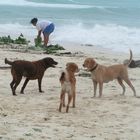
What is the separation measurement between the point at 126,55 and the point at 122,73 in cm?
753

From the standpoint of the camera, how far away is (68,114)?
362 inches

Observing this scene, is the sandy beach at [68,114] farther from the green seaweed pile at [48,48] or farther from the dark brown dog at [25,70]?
the green seaweed pile at [48,48]

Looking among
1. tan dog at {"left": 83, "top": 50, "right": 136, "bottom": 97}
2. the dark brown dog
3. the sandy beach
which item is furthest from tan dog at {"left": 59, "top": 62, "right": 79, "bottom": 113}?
the dark brown dog

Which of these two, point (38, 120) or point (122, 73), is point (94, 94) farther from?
point (38, 120)

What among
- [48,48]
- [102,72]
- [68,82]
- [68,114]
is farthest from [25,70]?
[48,48]

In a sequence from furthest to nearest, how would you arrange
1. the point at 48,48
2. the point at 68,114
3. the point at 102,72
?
1. the point at 48,48
2. the point at 102,72
3. the point at 68,114

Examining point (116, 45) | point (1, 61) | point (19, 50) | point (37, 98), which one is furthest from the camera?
point (116, 45)

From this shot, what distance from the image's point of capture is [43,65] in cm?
1148

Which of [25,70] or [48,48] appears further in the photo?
[48,48]

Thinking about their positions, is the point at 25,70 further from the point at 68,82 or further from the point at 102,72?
the point at 68,82

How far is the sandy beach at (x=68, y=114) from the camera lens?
7.74 metres

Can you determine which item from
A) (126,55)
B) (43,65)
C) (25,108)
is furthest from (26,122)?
(126,55)

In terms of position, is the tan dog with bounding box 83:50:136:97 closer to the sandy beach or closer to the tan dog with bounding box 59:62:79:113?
the sandy beach

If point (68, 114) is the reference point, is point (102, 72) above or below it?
above
